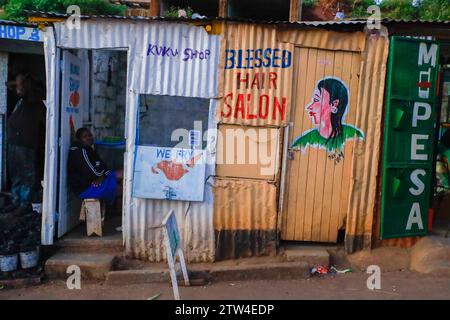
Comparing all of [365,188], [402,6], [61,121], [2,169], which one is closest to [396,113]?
[365,188]

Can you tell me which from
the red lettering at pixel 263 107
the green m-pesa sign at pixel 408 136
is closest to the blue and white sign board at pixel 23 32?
the red lettering at pixel 263 107

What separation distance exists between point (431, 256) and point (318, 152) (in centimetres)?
180

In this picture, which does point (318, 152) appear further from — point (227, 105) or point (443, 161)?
point (443, 161)

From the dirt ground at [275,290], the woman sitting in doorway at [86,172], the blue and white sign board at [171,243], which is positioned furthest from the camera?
the woman sitting in doorway at [86,172]

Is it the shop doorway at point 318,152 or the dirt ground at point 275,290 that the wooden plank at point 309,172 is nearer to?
the shop doorway at point 318,152

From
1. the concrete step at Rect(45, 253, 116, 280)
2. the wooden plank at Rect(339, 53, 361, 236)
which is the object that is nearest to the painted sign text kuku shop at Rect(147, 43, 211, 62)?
the wooden plank at Rect(339, 53, 361, 236)

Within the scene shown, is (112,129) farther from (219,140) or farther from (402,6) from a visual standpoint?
(402,6)

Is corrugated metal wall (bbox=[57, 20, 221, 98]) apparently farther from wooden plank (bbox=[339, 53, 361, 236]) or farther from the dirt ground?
the dirt ground

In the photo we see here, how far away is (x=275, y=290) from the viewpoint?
5.11 m

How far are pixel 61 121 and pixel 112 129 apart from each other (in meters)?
3.83

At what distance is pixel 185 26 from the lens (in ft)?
18.1

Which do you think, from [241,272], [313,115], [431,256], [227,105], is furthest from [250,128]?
[431,256]

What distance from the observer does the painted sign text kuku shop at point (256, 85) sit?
5.53m

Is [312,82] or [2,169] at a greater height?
[312,82]
